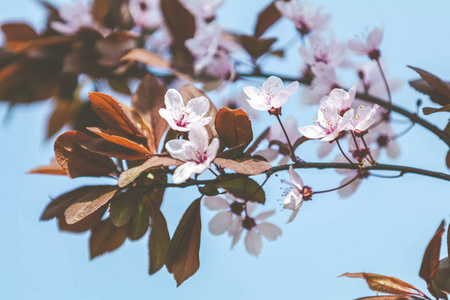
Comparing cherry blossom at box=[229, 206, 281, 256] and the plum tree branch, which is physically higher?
the plum tree branch

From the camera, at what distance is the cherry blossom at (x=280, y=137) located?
1207 millimetres

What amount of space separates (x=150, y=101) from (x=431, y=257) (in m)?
0.76

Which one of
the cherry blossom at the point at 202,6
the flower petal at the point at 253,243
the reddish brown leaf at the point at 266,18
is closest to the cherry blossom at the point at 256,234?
the flower petal at the point at 253,243

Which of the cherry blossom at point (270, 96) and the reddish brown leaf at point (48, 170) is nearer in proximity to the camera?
the cherry blossom at point (270, 96)

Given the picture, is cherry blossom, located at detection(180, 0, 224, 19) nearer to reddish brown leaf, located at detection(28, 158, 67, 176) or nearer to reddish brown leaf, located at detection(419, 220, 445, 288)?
reddish brown leaf, located at detection(28, 158, 67, 176)

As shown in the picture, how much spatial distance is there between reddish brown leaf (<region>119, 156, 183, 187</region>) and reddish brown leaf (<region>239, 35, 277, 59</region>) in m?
0.70

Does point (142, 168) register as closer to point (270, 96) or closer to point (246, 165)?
point (246, 165)

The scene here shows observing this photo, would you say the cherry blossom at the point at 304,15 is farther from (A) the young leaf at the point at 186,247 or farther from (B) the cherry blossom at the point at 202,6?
(A) the young leaf at the point at 186,247

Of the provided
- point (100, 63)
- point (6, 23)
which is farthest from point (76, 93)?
point (6, 23)

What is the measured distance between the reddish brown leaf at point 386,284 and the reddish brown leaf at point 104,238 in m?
0.61

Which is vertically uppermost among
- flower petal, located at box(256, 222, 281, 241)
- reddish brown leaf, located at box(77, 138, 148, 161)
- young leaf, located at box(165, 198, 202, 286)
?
reddish brown leaf, located at box(77, 138, 148, 161)

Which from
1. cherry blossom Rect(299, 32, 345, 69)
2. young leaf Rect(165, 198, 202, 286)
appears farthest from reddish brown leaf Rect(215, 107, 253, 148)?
cherry blossom Rect(299, 32, 345, 69)

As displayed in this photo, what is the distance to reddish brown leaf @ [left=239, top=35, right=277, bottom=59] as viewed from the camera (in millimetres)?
1549

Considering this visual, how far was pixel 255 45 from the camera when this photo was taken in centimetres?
156
